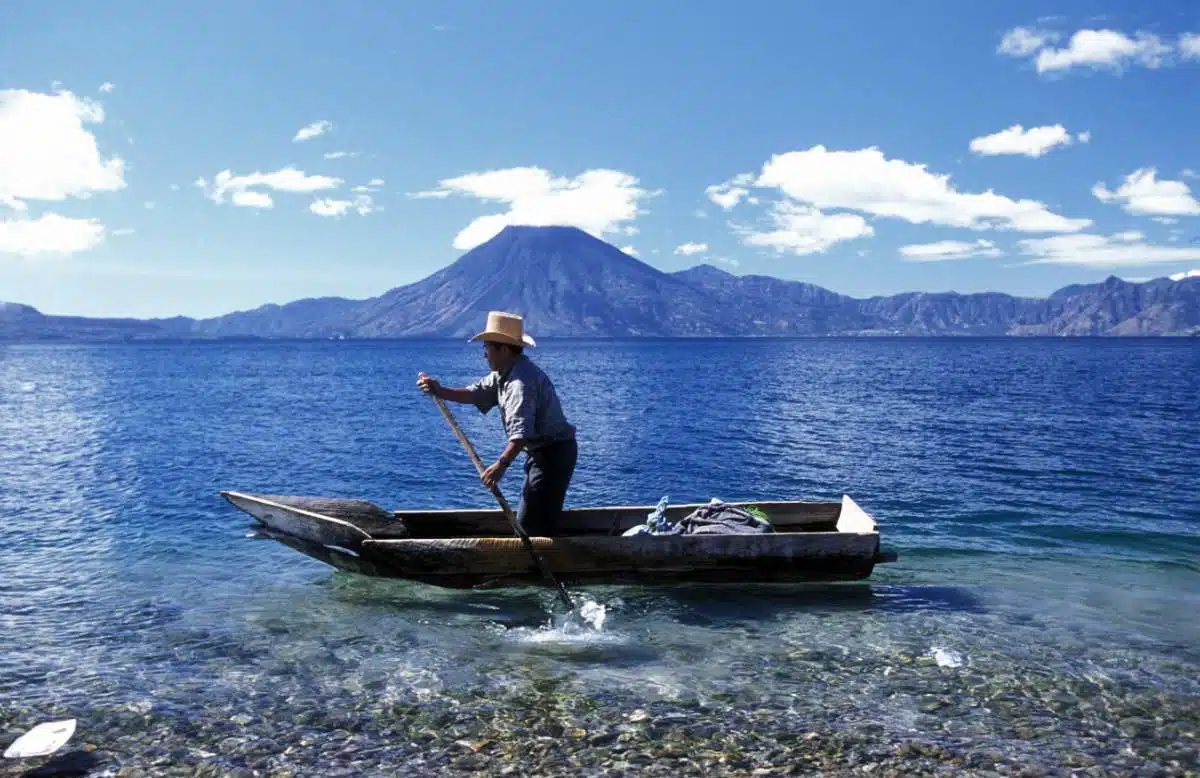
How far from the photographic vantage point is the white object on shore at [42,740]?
314 inches

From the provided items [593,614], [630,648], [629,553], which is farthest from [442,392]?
[630,648]

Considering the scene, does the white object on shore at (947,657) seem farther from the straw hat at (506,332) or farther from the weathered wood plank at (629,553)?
the straw hat at (506,332)

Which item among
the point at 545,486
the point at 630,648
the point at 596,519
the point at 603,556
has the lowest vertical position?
the point at 630,648

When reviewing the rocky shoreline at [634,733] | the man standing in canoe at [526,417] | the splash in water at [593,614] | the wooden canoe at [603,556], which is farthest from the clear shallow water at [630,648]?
the man standing in canoe at [526,417]

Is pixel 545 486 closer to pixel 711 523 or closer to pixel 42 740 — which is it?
pixel 711 523

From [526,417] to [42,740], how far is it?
5772 mm

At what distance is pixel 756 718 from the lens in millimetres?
8930

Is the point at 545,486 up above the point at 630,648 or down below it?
above

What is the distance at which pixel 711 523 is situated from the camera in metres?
13.1

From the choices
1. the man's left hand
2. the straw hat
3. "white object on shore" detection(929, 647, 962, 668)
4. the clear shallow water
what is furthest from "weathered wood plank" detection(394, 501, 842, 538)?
"white object on shore" detection(929, 647, 962, 668)

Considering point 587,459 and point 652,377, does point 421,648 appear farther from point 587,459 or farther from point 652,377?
point 652,377

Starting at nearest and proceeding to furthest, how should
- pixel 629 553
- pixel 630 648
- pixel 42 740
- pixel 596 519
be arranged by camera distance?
pixel 42 740 → pixel 630 648 → pixel 629 553 → pixel 596 519

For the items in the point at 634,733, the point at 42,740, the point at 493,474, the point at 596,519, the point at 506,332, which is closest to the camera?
the point at 42,740

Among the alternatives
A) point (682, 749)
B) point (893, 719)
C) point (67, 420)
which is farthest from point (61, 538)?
point (67, 420)
